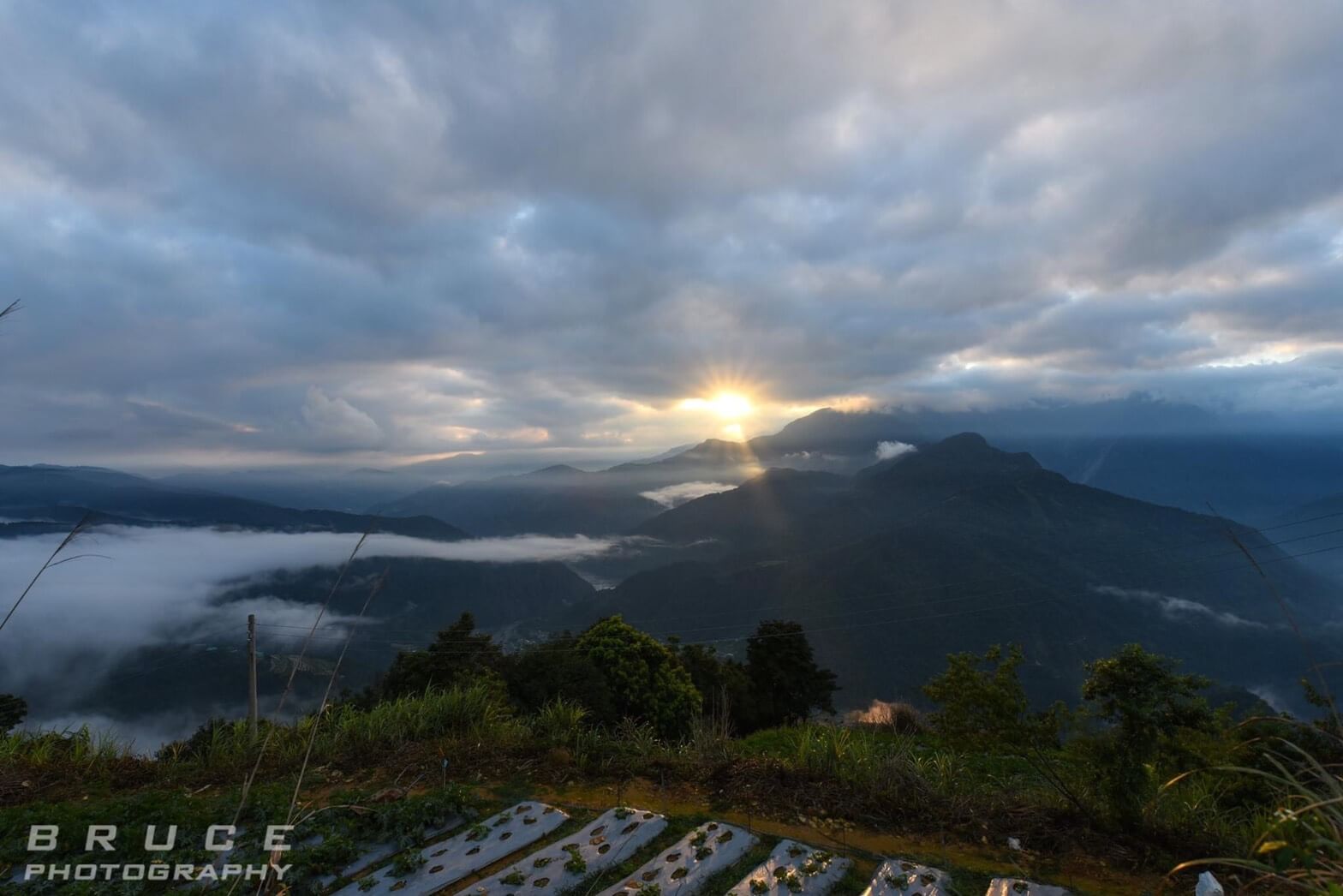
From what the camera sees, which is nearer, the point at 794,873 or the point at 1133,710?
the point at 794,873

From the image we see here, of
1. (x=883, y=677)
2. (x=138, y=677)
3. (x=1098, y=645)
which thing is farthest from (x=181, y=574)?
(x=1098, y=645)

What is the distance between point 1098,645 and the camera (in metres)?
179

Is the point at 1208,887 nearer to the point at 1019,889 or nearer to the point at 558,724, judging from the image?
the point at 1019,889

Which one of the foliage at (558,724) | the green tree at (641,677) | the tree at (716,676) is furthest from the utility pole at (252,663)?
the tree at (716,676)

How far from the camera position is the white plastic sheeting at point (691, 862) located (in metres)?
4.85

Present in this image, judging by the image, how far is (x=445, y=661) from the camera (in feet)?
71.8

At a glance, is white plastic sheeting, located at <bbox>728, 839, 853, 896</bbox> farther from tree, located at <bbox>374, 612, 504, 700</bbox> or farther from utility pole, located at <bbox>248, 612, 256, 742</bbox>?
utility pole, located at <bbox>248, 612, 256, 742</bbox>

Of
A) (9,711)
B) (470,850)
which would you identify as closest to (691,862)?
(470,850)

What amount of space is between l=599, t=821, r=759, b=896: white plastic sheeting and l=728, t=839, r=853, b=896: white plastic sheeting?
0.94 feet

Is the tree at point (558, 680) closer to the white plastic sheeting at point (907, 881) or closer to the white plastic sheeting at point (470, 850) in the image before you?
the white plastic sheeting at point (470, 850)

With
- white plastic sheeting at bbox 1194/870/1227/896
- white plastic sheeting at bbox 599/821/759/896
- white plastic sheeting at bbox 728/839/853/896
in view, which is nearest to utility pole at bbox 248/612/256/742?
white plastic sheeting at bbox 599/821/759/896

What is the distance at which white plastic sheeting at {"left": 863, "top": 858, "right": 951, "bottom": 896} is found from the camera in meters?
4.75

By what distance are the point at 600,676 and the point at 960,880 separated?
19.7 meters

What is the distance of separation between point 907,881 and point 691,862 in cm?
173
